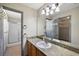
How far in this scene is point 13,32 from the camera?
1300 mm

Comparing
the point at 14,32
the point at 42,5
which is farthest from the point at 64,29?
the point at 14,32

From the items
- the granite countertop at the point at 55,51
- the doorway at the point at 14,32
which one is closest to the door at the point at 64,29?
the granite countertop at the point at 55,51

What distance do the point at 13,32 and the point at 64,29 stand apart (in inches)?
30.7

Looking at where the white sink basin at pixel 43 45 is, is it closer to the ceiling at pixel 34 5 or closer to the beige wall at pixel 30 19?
the beige wall at pixel 30 19

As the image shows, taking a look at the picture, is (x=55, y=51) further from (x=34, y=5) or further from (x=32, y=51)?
(x=34, y=5)

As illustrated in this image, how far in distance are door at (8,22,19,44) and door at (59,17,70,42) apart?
0.68 meters

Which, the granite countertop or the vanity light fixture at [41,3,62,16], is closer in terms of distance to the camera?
the granite countertop

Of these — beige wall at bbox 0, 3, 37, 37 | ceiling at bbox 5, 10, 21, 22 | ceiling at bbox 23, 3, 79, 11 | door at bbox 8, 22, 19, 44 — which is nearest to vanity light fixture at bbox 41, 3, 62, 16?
ceiling at bbox 23, 3, 79, 11

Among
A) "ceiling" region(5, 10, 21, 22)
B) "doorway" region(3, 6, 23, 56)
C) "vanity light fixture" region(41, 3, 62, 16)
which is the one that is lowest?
"doorway" region(3, 6, 23, 56)

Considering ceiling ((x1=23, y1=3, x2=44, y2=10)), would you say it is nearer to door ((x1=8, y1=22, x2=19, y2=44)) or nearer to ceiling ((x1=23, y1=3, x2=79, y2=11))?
ceiling ((x1=23, y1=3, x2=79, y2=11))

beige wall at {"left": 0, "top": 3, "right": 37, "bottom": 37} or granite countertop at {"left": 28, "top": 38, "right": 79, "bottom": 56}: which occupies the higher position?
beige wall at {"left": 0, "top": 3, "right": 37, "bottom": 37}

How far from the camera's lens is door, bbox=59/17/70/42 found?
128cm

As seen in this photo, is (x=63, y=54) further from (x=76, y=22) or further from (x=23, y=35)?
(x=23, y=35)

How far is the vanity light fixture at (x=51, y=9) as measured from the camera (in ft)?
4.48
